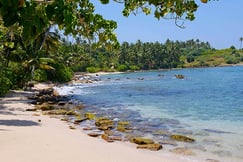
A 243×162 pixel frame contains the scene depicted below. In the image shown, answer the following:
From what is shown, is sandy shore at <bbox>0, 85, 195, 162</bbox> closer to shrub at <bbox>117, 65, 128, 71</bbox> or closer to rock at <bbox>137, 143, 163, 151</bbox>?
rock at <bbox>137, 143, 163, 151</bbox>

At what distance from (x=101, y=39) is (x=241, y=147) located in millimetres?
9124

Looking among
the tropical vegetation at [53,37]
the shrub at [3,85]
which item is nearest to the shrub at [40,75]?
the tropical vegetation at [53,37]

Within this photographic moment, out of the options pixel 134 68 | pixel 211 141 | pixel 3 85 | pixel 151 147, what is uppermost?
pixel 3 85

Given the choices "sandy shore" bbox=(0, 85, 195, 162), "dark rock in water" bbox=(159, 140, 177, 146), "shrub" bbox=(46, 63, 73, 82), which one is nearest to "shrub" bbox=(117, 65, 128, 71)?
"shrub" bbox=(46, 63, 73, 82)

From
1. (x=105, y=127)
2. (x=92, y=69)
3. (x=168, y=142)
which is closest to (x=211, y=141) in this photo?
(x=168, y=142)

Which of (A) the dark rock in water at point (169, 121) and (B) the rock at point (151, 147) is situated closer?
(B) the rock at point (151, 147)

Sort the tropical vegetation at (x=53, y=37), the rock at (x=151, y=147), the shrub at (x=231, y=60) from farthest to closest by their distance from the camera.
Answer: the shrub at (x=231, y=60) < the rock at (x=151, y=147) < the tropical vegetation at (x=53, y=37)

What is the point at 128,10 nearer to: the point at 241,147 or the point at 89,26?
the point at 89,26

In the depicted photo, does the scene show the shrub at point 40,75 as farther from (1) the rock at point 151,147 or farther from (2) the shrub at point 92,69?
(2) the shrub at point 92,69

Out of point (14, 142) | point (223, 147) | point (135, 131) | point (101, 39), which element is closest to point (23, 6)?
point (101, 39)

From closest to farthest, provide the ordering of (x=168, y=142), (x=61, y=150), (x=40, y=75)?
(x=61, y=150), (x=168, y=142), (x=40, y=75)

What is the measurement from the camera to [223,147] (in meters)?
12.6

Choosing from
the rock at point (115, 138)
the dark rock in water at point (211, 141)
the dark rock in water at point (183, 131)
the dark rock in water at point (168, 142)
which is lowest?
the dark rock in water at point (183, 131)

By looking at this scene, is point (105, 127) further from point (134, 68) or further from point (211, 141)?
point (134, 68)
